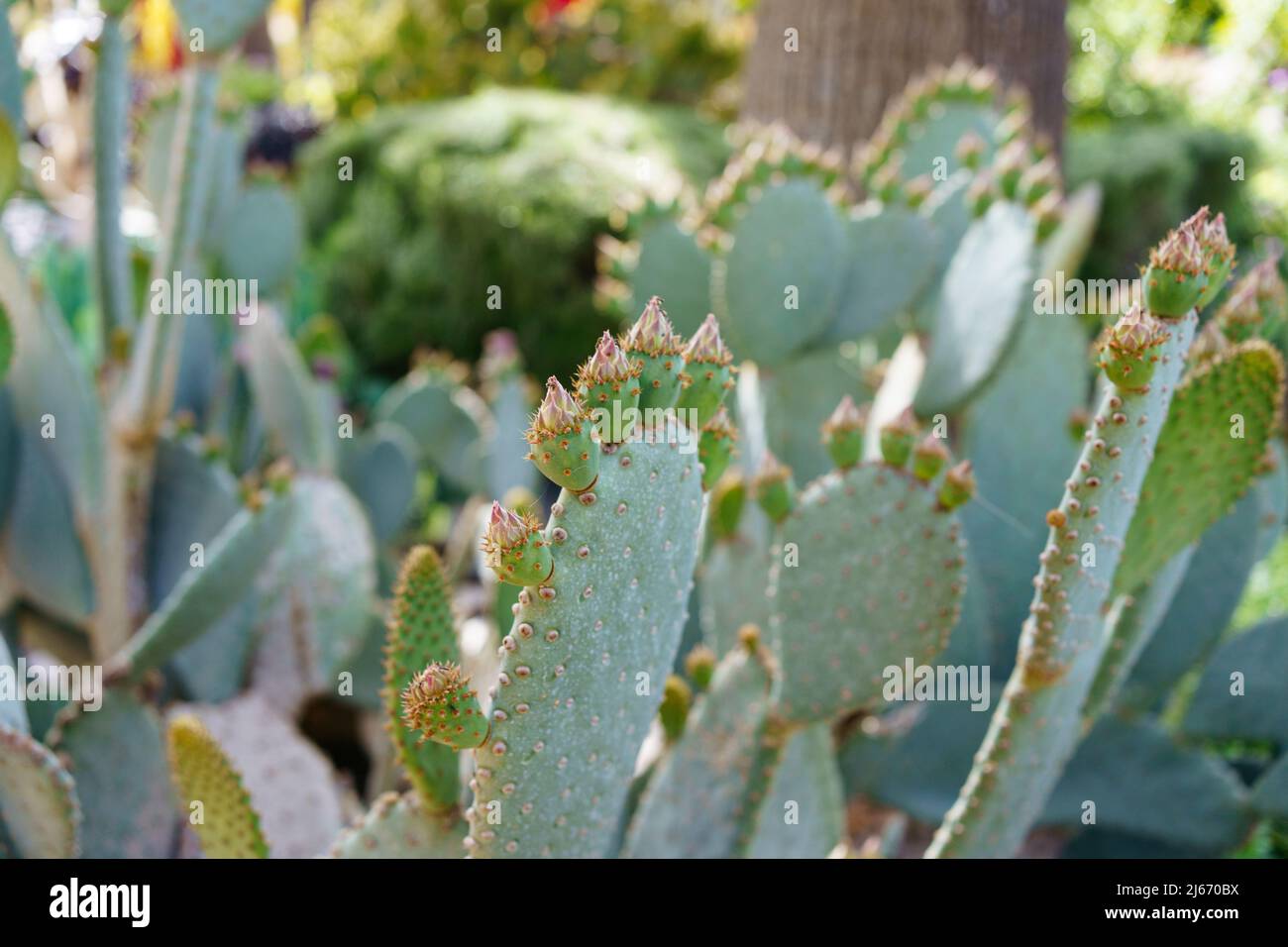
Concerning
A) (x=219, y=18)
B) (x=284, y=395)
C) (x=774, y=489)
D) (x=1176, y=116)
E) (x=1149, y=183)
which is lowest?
(x=774, y=489)

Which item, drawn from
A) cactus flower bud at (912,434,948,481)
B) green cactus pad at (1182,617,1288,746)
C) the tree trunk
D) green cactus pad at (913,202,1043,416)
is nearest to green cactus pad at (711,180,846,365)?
green cactus pad at (913,202,1043,416)

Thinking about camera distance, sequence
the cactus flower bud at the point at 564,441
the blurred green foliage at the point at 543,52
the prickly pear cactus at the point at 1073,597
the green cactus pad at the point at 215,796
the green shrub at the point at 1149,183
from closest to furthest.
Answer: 1. the cactus flower bud at the point at 564,441
2. the prickly pear cactus at the point at 1073,597
3. the green cactus pad at the point at 215,796
4. the green shrub at the point at 1149,183
5. the blurred green foliage at the point at 543,52

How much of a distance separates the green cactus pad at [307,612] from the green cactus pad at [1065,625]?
1204 mm

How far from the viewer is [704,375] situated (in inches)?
44.9

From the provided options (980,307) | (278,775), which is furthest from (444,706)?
(980,307)

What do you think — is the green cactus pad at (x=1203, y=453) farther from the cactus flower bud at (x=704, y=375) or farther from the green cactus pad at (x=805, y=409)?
the green cactus pad at (x=805, y=409)

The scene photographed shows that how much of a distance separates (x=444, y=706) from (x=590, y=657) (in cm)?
13

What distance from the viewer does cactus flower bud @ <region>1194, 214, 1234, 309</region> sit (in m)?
1.11

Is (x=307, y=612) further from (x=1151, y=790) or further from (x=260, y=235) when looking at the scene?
(x=1151, y=790)

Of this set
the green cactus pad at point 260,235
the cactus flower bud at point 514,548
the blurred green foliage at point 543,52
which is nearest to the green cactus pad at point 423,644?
the cactus flower bud at point 514,548

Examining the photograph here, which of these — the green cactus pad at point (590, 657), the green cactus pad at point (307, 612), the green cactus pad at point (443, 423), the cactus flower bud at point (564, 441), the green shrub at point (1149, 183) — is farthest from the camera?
the green shrub at point (1149, 183)

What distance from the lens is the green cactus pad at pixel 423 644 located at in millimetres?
1351

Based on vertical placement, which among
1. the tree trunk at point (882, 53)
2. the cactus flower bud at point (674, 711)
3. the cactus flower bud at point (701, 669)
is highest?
the tree trunk at point (882, 53)
